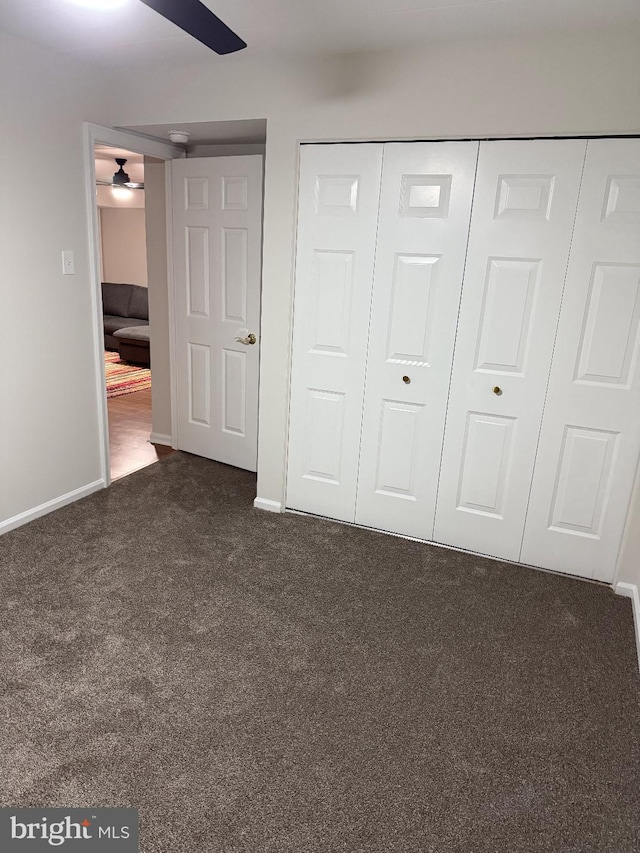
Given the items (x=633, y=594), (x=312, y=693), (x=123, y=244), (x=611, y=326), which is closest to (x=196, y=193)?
(x=611, y=326)

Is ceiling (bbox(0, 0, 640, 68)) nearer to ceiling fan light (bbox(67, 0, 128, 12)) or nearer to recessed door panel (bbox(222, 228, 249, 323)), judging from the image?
ceiling fan light (bbox(67, 0, 128, 12))

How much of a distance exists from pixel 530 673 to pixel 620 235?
71.2 inches

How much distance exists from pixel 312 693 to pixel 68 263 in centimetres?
247

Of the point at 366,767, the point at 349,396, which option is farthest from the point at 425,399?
the point at 366,767

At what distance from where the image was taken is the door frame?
10.2ft

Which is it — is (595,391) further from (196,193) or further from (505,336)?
(196,193)

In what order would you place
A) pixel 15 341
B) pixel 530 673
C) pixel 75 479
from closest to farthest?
pixel 530 673 → pixel 15 341 → pixel 75 479

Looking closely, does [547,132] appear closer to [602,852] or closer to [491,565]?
[491,565]

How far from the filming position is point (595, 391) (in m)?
2.63

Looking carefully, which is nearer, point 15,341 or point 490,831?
point 490,831

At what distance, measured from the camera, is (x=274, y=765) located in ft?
5.73

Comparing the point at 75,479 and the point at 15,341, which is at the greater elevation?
the point at 15,341

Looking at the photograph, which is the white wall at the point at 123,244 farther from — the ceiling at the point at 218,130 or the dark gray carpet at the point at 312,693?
the dark gray carpet at the point at 312,693

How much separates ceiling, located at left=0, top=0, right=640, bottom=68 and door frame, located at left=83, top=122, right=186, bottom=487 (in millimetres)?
476
